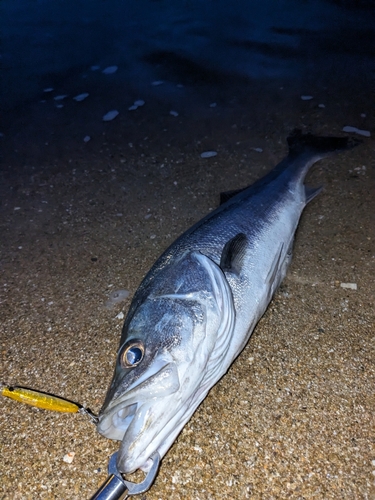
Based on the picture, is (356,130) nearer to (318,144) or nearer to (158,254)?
(318,144)

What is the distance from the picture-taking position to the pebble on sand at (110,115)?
4993 mm

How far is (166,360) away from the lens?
1.86 metres

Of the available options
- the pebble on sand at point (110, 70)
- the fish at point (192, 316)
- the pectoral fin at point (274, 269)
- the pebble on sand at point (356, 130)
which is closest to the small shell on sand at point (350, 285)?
the fish at point (192, 316)

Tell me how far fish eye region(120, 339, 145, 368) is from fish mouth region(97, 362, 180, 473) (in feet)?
0.45

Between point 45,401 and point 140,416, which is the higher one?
point 140,416

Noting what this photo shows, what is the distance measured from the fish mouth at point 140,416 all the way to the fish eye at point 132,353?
14 centimetres

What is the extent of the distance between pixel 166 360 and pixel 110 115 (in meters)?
4.05

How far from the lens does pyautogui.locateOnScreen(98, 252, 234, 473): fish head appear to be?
1.73 meters

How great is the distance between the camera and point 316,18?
7.16 meters

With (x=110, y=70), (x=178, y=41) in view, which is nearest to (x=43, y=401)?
(x=110, y=70)

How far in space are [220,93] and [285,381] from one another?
4184 mm

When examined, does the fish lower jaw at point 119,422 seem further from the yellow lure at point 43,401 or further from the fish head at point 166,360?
the yellow lure at point 43,401

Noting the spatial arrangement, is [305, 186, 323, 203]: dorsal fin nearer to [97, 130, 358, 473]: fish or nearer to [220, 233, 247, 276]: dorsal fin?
[97, 130, 358, 473]: fish

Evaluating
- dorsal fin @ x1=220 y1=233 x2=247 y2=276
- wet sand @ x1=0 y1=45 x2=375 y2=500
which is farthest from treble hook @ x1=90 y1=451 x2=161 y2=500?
dorsal fin @ x1=220 y1=233 x2=247 y2=276
